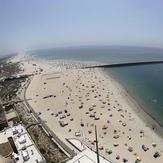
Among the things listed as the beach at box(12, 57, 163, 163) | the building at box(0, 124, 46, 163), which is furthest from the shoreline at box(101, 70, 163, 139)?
the building at box(0, 124, 46, 163)

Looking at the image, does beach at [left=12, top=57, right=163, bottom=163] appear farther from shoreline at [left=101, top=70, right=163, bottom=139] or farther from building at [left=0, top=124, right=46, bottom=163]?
building at [left=0, top=124, right=46, bottom=163]

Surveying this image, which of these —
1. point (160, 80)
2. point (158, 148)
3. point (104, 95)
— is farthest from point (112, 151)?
point (160, 80)

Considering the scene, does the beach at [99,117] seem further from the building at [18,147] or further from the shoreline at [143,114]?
the building at [18,147]

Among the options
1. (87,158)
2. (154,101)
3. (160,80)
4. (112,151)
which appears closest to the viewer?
(87,158)

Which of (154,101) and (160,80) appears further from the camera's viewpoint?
(160,80)

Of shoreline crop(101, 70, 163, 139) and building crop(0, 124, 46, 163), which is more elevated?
building crop(0, 124, 46, 163)

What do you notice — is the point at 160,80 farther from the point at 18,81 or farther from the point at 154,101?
the point at 18,81

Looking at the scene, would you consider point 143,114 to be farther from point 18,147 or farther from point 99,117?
point 18,147
